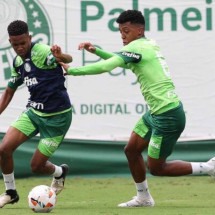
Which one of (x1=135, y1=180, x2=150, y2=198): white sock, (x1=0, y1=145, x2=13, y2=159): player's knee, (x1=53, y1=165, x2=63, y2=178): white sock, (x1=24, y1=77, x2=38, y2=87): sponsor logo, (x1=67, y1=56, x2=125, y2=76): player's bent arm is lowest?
(x1=135, y1=180, x2=150, y2=198): white sock

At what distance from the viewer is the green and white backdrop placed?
15734mm

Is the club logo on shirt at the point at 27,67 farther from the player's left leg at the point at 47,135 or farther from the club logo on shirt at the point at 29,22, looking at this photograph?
the club logo on shirt at the point at 29,22

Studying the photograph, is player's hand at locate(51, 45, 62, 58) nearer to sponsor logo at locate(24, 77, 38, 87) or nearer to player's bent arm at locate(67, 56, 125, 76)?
player's bent arm at locate(67, 56, 125, 76)

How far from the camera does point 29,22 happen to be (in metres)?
15.8

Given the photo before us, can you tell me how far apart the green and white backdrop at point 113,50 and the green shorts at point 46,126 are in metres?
3.81

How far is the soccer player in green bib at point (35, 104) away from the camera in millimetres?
11398

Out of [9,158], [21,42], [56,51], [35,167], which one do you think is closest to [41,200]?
[9,158]

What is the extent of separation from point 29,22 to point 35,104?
14.0 ft

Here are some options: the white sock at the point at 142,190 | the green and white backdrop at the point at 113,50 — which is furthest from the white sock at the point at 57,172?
the green and white backdrop at the point at 113,50

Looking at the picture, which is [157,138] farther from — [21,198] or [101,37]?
[101,37]

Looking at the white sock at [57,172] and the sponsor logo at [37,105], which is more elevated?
the sponsor logo at [37,105]

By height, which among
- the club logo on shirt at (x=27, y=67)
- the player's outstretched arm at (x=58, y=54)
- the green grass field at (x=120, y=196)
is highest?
the player's outstretched arm at (x=58, y=54)

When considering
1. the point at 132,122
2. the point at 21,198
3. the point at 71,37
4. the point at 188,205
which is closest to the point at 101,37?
the point at 71,37

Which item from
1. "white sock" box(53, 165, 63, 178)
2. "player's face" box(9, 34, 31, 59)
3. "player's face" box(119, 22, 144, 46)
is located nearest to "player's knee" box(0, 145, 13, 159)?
"white sock" box(53, 165, 63, 178)
